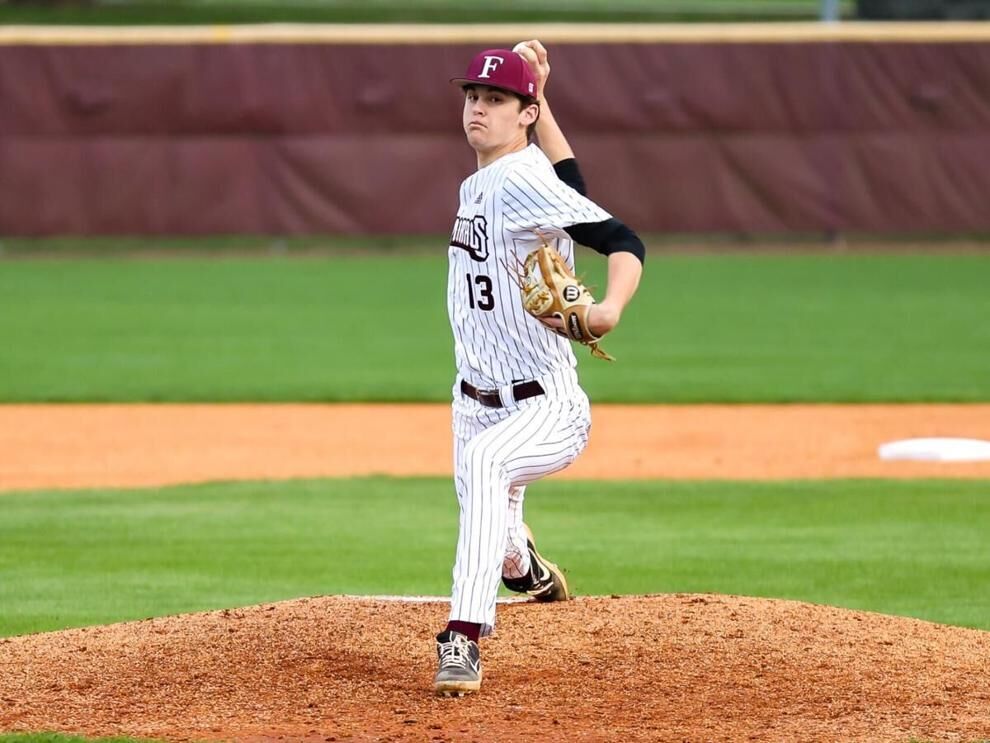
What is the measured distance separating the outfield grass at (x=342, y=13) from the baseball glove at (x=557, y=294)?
2919 cm

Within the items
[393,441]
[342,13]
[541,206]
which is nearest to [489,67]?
[541,206]

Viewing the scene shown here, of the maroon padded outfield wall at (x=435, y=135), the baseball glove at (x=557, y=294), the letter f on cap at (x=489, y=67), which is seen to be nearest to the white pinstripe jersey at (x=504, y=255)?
the baseball glove at (x=557, y=294)

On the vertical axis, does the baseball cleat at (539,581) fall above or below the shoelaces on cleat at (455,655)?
below

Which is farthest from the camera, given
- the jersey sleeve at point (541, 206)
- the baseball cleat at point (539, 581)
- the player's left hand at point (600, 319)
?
the baseball cleat at point (539, 581)

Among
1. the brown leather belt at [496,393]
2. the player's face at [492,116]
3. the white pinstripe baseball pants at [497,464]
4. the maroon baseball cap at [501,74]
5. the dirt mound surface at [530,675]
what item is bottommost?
the dirt mound surface at [530,675]

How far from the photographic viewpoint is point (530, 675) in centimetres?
492

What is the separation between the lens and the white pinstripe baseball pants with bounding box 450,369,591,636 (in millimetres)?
4602

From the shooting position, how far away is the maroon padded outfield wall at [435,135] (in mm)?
20812

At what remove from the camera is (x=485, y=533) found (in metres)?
4.61

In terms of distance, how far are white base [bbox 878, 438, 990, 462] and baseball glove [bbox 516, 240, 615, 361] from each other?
5717 mm

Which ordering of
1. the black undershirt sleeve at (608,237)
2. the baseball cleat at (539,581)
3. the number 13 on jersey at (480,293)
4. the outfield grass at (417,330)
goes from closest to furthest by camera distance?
1. the black undershirt sleeve at (608,237)
2. the number 13 on jersey at (480,293)
3. the baseball cleat at (539,581)
4. the outfield grass at (417,330)

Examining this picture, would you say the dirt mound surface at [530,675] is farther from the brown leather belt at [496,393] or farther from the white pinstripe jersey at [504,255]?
the white pinstripe jersey at [504,255]

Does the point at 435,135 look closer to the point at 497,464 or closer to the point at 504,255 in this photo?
the point at 504,255

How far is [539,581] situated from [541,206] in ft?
4.74
